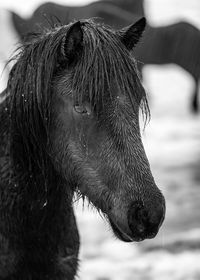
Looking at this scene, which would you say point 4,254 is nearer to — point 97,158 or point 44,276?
point 44,276

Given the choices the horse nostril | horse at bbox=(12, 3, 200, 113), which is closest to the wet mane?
the horse nostril

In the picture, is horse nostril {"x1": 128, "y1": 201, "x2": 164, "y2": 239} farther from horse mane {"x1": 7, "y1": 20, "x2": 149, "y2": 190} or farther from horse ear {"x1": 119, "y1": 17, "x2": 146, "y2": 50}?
horse ear {"x1": 119, "y1": 17, "x2": 146, "y2": 50}

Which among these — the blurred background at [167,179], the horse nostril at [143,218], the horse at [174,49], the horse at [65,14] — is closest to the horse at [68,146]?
the horse nostril at [143,218]

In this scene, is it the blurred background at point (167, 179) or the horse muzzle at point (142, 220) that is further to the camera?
the blurred background at point (167, 179)

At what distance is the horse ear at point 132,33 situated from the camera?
9.18 feet

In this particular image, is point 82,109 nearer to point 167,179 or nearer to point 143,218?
point 143,218

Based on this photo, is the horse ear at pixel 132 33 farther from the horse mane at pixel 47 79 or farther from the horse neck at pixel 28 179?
the horse neck at pixel 28 179

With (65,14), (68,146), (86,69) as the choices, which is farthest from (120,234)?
(65,14)

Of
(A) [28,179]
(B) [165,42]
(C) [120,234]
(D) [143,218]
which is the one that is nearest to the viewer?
(D) [143,218]

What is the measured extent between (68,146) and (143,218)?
1.48ft

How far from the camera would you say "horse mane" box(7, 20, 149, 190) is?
2.59 meters

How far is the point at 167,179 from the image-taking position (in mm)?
6641

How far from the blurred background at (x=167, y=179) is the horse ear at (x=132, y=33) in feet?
2.55

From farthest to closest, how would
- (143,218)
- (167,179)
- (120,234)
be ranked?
(167,179), (120,234), (143,218)
